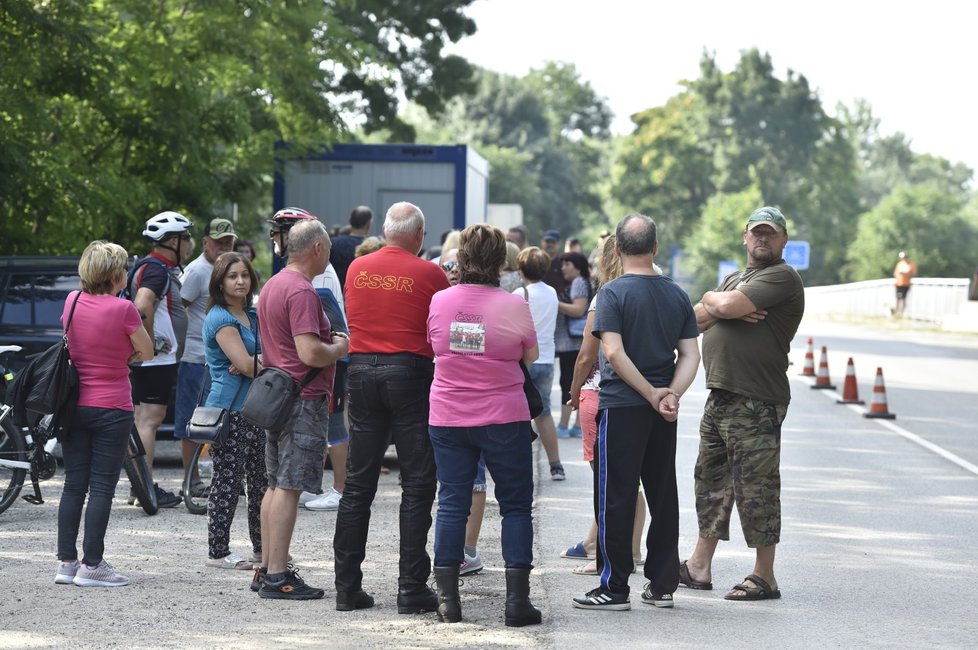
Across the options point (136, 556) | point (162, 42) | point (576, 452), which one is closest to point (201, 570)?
point (136, 556)

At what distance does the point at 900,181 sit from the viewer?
160m

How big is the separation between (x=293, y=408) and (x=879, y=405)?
462 inches

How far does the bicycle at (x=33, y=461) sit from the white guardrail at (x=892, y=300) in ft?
101

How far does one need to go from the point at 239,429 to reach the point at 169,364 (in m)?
2.23

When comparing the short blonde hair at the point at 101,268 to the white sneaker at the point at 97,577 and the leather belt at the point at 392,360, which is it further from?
the leather belt at the point at 392,360

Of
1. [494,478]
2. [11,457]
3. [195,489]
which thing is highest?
[494,478]

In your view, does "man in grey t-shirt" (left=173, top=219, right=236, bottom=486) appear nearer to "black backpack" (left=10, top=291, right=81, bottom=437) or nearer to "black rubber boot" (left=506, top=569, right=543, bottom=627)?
"black backpack" (left=10, top=291, right=81, bottom=437)

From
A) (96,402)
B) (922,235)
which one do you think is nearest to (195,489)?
(96,402)

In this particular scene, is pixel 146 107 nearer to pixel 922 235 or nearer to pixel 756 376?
pixel 756 376

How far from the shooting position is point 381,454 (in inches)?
272

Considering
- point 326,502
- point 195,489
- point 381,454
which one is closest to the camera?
point 381,454

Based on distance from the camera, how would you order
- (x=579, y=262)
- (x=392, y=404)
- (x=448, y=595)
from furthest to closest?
(x=579, y=262) → (x=392, y=404) → (x=448, y=595)

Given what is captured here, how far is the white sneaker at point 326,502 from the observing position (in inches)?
392

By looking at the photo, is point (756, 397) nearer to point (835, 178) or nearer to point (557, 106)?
point (835, 178)
